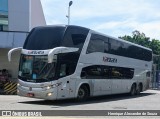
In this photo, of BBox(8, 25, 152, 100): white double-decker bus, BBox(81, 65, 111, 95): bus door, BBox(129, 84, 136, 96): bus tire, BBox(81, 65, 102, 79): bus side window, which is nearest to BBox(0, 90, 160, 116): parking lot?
BBox(8, 25, 152, 100): white double-decker bus

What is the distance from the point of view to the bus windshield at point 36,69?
18.3 m

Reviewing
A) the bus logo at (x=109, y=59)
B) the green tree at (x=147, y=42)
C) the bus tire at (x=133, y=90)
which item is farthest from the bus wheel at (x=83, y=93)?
the green tree at (x=147, y=42)

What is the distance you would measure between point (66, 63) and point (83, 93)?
2.51m

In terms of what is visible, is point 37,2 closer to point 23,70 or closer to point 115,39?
point 115,39

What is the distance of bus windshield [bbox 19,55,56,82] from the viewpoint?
60.1 ft

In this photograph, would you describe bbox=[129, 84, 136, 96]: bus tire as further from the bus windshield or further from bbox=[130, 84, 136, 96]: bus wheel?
the bus windshield

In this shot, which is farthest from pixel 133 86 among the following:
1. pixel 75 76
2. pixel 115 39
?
pixel 75 76

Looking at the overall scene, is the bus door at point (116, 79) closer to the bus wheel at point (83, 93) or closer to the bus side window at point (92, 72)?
the bus side window at point (92, 72)

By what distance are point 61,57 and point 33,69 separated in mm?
1475

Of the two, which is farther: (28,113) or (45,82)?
(45,82)

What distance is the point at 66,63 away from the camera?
18922mm

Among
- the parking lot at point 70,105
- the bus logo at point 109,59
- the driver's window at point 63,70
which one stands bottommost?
the parking lot at point 70,105

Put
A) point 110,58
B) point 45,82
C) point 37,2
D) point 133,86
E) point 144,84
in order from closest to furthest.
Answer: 1. point 45,82
2. point 110,58
3. point 133,86
4. point 144,84
5. point 37,2

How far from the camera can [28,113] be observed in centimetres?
1053
